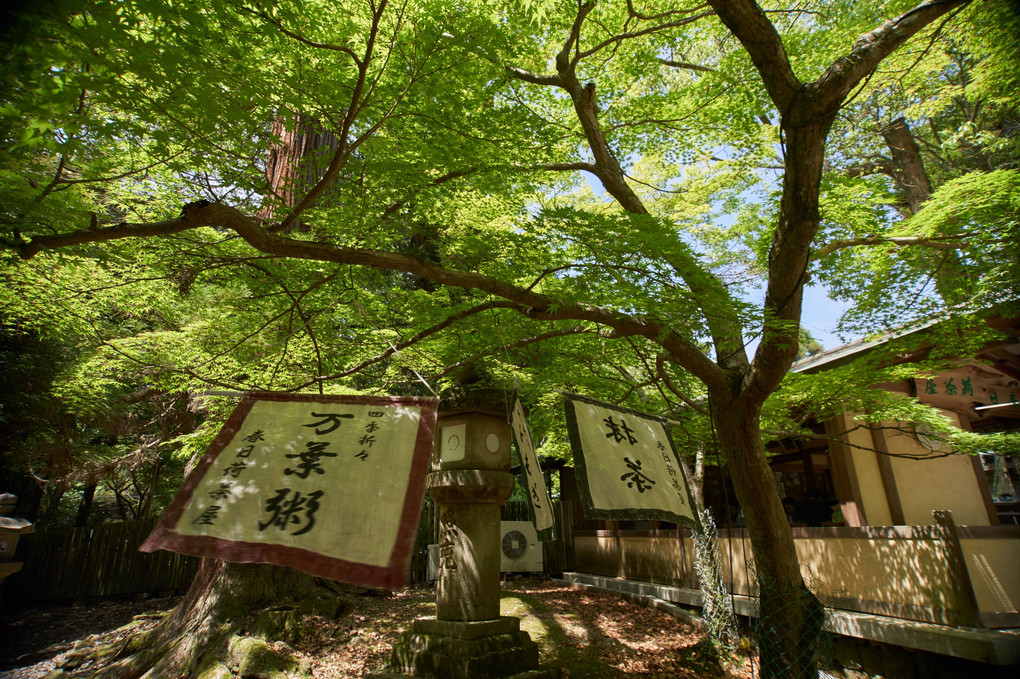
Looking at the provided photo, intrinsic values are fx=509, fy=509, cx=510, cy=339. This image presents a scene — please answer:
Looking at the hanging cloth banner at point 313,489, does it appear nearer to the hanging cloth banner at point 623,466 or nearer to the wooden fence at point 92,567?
the hanging cloth banner at point 623,466

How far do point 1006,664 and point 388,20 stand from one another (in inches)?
395

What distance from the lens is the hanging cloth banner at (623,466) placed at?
15.2 ft

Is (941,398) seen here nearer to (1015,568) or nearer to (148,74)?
(1015,568)

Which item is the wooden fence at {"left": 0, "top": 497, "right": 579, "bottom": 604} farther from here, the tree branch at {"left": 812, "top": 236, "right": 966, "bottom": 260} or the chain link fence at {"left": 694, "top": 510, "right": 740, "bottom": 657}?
the tree branch at {"left": 812, "top": 236, "right": 966, "bottom": 260}

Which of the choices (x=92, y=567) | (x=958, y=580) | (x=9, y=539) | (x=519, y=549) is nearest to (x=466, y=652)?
(x=958, y=580)

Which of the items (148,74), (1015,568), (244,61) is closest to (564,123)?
(244,61)

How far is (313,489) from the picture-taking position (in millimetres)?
3514

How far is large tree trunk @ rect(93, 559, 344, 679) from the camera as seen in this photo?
727 centimetres

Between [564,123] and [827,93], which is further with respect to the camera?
[564,123]

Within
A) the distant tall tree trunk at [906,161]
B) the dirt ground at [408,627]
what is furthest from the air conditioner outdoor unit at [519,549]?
the distant tall tree trunk at [906,161]

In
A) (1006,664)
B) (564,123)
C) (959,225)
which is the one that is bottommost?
(1006,664)

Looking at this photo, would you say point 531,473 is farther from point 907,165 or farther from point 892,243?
point 907,165

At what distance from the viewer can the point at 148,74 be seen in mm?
3400

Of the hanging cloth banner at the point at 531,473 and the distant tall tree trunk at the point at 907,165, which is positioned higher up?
the distant tall tree trunk at the point at 907,165
